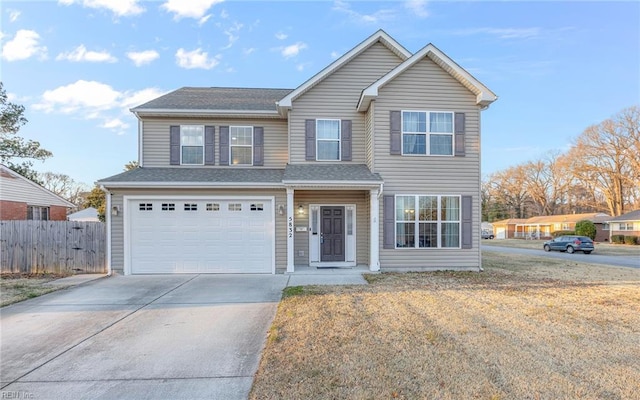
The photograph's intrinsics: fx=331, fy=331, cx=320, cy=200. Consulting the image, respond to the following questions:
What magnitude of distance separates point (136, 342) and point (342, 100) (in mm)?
9160

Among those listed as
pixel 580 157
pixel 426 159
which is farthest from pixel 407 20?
pixel 580 157

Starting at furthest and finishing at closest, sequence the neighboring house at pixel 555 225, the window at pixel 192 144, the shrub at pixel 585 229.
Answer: the neighboring house at pixel 555 225
the shrub at pixel 585 229
the window at pixel 192 144

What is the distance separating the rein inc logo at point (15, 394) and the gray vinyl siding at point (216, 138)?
8861mm

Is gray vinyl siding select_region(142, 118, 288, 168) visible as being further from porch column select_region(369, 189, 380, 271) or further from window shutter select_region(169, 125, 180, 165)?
porch column select_region(369, 189, 380, 271)

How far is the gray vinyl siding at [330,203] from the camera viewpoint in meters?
11.2

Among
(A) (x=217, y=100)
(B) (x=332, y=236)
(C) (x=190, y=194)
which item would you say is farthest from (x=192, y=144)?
(B) (x=332, y=236)

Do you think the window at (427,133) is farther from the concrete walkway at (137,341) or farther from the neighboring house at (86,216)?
the neighboring house at (86,216)

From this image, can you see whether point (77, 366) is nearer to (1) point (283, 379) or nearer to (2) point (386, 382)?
(1) point (283, 379)

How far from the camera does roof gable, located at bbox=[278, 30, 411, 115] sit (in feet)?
35.7

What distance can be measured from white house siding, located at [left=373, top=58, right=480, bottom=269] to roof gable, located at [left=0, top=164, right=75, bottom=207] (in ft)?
61.7

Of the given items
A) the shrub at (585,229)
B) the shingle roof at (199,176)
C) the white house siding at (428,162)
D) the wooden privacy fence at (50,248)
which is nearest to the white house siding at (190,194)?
the shingle roof at (199,176)

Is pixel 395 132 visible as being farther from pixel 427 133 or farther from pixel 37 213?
pixel 37 213

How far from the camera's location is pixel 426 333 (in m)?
4.96

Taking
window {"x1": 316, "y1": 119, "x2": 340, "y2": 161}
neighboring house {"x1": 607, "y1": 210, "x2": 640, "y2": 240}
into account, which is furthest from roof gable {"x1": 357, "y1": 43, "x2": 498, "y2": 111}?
neighboring house {"x1": 607, "y1": 210, "x2": 640, "y2": 240}
